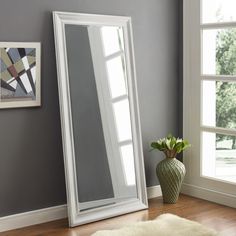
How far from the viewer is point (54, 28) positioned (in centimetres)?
398

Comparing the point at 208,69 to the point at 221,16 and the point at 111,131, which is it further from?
the point at 111,131

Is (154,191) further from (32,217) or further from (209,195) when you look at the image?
(32,217)

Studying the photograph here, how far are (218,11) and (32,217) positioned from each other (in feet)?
7.79

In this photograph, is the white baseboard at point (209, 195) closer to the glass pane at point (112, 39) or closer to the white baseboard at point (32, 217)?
the white baseboard at point (32, 217)

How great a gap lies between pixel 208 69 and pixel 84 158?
144 centimetres

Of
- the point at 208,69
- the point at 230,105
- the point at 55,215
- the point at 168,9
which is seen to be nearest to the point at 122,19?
the point at 168,9

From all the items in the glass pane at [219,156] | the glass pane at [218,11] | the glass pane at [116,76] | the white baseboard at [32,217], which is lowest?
the white baseboard at [32,217]

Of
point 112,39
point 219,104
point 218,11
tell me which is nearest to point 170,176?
point 219,104

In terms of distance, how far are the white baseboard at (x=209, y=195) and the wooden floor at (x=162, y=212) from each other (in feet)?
0.18

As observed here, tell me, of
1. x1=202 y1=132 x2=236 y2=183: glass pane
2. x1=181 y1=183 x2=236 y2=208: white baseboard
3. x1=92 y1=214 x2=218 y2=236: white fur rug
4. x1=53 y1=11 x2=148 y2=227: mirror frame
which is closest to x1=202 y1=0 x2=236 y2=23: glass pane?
x1=53 y1=11 x2=148 y2=227: mirror frame

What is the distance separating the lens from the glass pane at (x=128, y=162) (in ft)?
14.4

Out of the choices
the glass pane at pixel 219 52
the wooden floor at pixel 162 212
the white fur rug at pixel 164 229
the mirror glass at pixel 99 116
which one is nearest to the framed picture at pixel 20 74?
the mirror glass at pixel 99 116

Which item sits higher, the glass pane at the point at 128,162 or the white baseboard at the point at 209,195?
the glass pane at the point at 128,162

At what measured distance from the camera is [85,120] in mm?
4133
